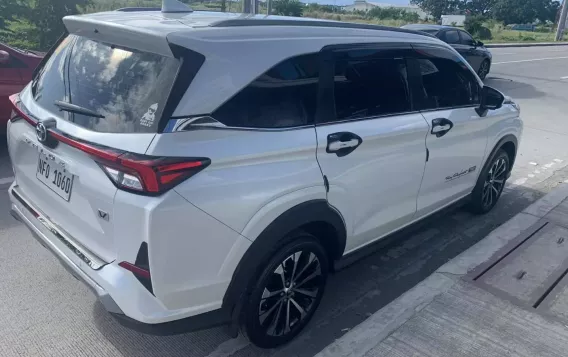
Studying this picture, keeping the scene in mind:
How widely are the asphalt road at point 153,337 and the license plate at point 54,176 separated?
93cm

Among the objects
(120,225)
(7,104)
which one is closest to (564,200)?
(120,225)

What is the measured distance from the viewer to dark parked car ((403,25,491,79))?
13.5 meters

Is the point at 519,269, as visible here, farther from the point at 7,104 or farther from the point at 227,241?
the point at 7,104

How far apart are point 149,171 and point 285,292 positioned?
115 centimetres

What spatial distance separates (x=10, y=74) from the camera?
19.2 ft

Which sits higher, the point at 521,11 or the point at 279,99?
the point at 521,11

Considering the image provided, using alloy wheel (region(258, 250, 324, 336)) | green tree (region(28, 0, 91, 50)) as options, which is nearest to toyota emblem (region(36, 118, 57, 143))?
alloy wheel (region(258, 250, 324, 336))

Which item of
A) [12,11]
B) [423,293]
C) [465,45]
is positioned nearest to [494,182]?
[423,293]

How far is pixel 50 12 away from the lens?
12.0m

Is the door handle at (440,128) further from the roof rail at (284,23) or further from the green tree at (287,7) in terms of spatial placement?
the green tree at (287,7)

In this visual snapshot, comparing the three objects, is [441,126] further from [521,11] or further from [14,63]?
[521,11]

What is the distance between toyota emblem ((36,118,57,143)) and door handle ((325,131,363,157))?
1.48 meters

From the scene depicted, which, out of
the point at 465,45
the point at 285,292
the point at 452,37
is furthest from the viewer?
the point at 465,45

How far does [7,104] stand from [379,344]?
201 inches
